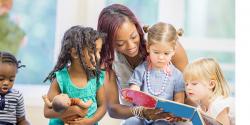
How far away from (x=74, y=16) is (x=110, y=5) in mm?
105

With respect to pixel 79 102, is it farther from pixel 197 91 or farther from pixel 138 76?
pixel 197 91

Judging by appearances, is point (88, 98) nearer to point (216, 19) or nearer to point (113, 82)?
point (113, 82)

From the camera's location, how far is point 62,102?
944mm

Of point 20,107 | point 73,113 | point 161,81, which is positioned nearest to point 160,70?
point 161,81

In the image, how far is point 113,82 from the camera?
1.03m

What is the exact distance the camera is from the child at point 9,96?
978 mm

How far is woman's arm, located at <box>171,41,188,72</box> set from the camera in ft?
3.38

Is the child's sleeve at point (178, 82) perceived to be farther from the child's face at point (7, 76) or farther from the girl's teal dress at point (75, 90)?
the child's face at point (7, 76)

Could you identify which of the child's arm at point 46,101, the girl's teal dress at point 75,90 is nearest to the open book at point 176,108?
the girl's teal dress at point 75,90

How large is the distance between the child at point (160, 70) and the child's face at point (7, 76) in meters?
0.31

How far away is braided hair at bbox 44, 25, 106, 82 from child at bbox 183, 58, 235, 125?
26cm

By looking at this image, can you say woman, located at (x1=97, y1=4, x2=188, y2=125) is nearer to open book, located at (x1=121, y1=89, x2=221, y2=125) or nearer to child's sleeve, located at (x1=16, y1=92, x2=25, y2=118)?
open book, located at (x1=121, y1=89, x2=221, y2=125)

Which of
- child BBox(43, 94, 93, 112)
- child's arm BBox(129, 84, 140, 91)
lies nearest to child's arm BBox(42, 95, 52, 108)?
child BBox(43, 94, 93, 112)

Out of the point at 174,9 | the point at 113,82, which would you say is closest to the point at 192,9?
the point at 174,9
